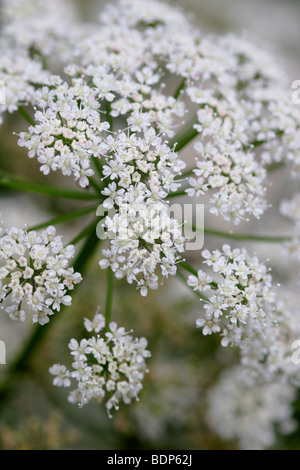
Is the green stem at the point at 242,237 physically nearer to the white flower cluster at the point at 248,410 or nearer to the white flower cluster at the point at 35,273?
the white flower cluster at the point at 35,273

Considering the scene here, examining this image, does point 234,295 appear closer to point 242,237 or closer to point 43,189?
point 242,237

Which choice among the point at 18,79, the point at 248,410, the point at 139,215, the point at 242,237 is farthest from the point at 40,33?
the point at 248,410

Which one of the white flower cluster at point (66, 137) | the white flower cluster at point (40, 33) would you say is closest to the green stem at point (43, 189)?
the white flower cluster at point (66, 137)

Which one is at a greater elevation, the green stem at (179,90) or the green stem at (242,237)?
the green stem at (179,90)

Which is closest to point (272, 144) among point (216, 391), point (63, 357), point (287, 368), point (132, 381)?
point (287, 368)

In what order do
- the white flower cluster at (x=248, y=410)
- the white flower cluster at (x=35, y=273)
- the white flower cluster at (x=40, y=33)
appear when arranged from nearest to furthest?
the white flower cluster at (x=35, y=273) → the white flower cluster at (x=40, y=33) → the white flower cluster at (x=248, y=410)
